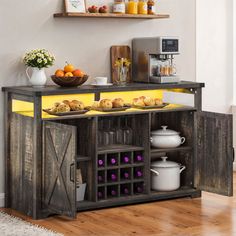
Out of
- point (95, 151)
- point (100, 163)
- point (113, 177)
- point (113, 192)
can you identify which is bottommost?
point (113, 192)

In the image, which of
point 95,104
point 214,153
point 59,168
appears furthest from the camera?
point 214,153

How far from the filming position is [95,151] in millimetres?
5309

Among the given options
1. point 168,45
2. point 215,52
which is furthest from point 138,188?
point 215,52

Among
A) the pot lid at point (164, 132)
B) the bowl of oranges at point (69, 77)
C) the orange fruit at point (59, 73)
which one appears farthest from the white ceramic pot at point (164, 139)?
the orange fruit at point (59, 73)

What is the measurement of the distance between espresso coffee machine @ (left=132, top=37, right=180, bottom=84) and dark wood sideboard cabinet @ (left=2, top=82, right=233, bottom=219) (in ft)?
0.42

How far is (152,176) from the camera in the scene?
5.80 metres

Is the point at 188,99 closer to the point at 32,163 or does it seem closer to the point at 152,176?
the point at 152,176

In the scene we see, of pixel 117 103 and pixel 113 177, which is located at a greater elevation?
pixel 117 103

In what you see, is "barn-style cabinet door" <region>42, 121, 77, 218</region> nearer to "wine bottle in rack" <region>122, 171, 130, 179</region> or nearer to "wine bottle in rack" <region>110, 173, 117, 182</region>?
"wine bottle in rack" <region>110, 173, 117, 182</region>

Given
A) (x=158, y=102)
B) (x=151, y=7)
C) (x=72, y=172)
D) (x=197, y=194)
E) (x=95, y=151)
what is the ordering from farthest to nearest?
1. (x=151, y=7)
2. (x=197, y=194)
3. (x=158, y=102)
4. (x=95, y=151)
5. (x=72, y=172)

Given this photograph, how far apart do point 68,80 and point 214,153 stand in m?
1.34

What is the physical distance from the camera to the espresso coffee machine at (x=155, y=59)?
5.74 meters

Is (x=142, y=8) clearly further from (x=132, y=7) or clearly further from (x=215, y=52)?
(x=215, y=52)

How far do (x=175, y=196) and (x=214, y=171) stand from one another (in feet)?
1.30
